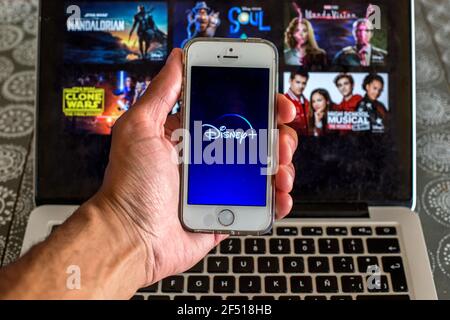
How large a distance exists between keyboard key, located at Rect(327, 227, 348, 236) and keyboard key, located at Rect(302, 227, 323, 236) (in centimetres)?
1

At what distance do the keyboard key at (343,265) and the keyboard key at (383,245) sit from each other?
1.2 inches

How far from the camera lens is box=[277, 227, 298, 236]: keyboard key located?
58cm

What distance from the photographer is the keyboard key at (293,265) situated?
55 centimetres

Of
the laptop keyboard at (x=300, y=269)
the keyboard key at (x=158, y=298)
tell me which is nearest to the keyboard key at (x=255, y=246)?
the laptop keyboard at (x=300, y=269)

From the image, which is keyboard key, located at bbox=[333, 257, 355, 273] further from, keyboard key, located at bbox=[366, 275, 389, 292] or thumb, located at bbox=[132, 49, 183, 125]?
thumb, located at bbox=[132, 49, 183, 125]

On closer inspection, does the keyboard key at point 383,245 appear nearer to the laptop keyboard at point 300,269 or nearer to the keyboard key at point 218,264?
the laptop keyboard at point 300,269

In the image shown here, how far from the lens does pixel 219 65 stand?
53 cm

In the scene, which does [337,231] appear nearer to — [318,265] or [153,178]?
[318,265]

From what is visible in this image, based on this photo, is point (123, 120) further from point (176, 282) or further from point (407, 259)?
point (407, 259)

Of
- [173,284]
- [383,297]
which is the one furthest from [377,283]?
[173,284]

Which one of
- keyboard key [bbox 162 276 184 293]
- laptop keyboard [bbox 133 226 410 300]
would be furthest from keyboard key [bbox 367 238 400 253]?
keyboard key [bbox 162 276 184 293]

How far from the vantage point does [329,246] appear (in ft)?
1.87

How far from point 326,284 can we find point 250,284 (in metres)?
0.08
